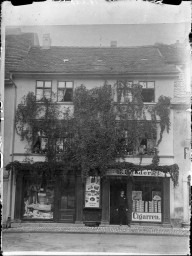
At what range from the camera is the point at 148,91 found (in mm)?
10555

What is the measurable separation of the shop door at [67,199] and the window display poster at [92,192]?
37cm

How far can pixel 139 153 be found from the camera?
437 inches

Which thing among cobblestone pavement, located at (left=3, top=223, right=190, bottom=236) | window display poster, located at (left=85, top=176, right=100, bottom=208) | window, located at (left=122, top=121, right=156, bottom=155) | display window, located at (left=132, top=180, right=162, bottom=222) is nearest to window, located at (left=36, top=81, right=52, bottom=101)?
window, located at (left=122, top=121, right=156, bottom=155)

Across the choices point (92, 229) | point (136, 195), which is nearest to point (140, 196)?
point (136, 195)

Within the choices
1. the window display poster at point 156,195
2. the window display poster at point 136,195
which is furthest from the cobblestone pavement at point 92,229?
the window display poster at point 156,195

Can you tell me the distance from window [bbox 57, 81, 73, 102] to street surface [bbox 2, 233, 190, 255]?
8.98 feet

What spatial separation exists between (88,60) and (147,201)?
3.42 metres

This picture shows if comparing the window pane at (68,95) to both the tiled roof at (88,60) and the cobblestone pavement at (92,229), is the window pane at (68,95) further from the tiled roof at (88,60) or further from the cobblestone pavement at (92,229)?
the cobblestone pavement at (92,229)

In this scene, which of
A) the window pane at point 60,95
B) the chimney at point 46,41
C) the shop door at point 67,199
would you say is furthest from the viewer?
the shop door at point 67,199

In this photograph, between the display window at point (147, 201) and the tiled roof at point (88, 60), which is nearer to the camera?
the tiled roof at point (88, 60)

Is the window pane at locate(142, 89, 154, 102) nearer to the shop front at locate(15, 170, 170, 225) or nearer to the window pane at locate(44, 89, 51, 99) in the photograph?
the shop front at locate(15, 170, 170, 225)

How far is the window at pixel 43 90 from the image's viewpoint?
9.67 m

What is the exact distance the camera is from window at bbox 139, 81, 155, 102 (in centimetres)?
1045

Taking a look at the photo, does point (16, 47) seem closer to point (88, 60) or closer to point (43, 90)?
point (43, 90)
